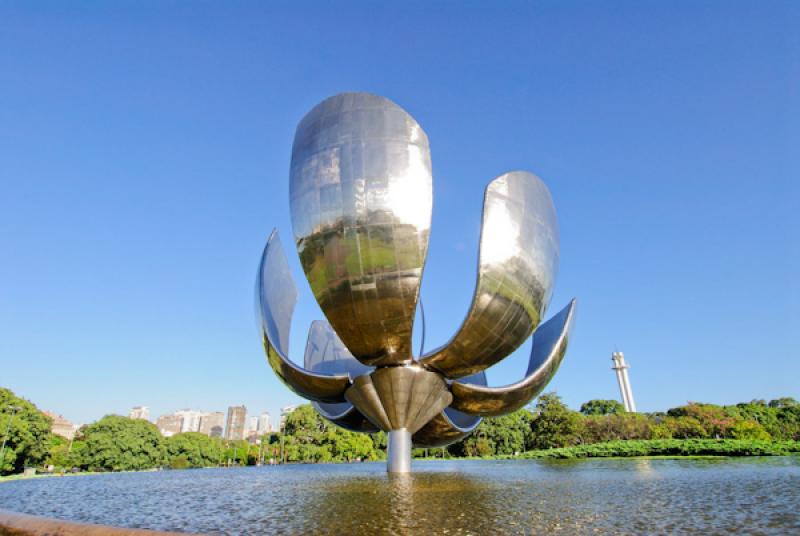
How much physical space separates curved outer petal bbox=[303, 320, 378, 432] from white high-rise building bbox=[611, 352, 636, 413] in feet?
251

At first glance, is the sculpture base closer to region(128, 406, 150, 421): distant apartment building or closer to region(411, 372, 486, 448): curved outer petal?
region(411, 372, 486, 448): curved outer petal

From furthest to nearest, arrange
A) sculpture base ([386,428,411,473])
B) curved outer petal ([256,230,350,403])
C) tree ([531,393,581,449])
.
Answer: tree ([531,393,581,449]) < curved outer petal ([256,230,350,403]) < sculpture base ([386,428,411,473])

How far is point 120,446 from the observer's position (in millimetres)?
34531

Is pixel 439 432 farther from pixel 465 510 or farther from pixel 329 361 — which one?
pixel 465 510

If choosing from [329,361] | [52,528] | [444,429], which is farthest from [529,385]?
[52,528]

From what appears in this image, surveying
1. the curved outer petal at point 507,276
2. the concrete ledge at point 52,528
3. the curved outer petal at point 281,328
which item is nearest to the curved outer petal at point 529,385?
the curved outer petal at point 507,276

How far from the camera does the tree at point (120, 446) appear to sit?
33.5m

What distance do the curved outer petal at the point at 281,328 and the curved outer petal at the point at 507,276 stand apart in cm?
283

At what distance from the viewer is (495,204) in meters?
10.4

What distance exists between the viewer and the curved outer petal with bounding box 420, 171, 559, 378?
1039 cm

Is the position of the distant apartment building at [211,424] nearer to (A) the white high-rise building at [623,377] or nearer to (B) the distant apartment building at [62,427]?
(B) the distant apartment building at [62,427]

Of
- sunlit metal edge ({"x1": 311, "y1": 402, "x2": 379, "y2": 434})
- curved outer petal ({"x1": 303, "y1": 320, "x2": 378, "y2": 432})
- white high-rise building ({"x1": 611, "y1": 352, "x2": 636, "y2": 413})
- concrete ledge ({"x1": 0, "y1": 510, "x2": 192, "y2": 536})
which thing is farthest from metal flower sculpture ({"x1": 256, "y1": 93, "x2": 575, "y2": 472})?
white high-rise building ({"x1": 611, "y1": 352, "x2": 636, "y2": 413})

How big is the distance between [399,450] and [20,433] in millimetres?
28683

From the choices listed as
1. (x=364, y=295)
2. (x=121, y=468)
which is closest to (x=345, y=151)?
(x=364, y=295)
